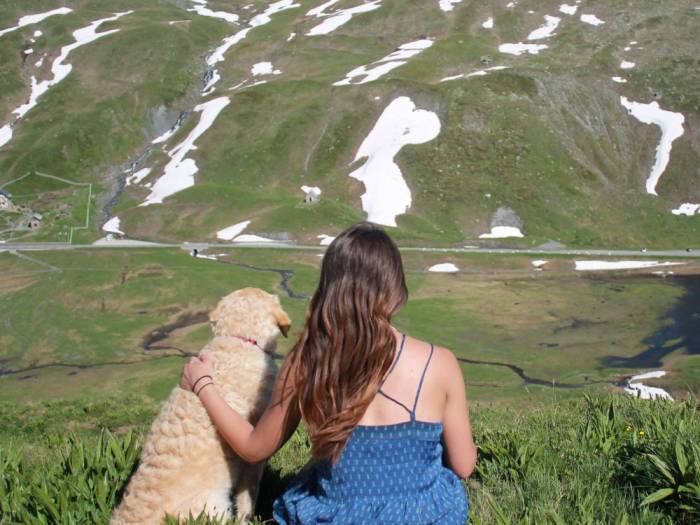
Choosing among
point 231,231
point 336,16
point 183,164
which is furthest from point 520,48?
point 231,231

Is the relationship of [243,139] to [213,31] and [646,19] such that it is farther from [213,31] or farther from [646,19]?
[646,19]

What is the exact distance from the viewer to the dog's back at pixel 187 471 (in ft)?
19.2

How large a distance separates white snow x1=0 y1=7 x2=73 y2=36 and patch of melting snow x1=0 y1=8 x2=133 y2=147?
48.5 feet

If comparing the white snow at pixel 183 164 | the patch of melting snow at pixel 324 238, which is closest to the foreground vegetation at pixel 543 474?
the patch of melting snow at pixel 324 238

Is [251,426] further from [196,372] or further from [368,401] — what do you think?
[368,401]

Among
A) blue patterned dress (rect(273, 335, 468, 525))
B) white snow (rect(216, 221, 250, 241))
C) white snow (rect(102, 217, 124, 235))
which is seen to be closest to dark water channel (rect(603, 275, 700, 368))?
blue patterned dress (rect(273, 335, 468, 525))

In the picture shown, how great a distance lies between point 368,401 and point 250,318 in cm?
241

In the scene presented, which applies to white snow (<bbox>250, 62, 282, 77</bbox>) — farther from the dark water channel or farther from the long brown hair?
the long brown hair

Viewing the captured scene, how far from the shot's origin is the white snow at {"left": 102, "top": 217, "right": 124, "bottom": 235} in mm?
90762

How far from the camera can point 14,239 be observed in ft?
287

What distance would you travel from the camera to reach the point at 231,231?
90.1 m

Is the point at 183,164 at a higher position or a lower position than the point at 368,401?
lower

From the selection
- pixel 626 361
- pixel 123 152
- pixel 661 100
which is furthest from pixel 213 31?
pixel 626 361

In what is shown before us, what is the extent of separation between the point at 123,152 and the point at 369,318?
125m
